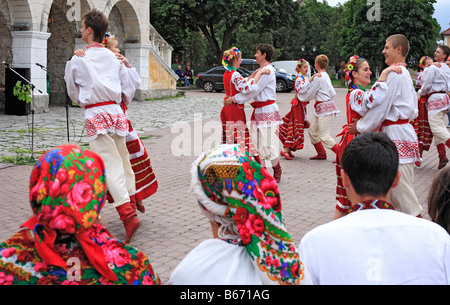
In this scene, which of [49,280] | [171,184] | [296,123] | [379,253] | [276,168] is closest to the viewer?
[49,280]

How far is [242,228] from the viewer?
2.06 metres

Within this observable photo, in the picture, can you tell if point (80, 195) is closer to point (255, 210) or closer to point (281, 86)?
point (255, 210)

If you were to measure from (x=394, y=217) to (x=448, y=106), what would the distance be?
8.27 m

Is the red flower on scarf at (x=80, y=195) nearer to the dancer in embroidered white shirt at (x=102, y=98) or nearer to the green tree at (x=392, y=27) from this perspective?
the dancer in embroidered white shirt at (x=102, y=98)

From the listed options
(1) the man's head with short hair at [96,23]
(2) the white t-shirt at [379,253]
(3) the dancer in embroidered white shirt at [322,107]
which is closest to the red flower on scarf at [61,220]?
(2) the white t-shirt at [379,253]

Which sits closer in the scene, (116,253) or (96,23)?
(116,253)

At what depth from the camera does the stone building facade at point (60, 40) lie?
16.2 metres

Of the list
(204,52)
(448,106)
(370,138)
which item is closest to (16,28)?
(448,106)

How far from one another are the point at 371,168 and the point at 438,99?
8.01 metres

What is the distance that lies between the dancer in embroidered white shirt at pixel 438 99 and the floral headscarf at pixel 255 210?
330 inches

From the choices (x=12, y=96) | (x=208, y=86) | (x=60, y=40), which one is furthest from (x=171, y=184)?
(x=208, y=86)

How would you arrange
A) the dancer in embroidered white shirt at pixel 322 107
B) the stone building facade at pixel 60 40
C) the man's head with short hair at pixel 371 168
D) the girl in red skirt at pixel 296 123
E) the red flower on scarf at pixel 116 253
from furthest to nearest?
the stone building facade at pixel 60 40
the girl in red skirt at pixel 296 123
the dancer in embroidered white shirt at pixel 322 107
the man's head with short hair at pixel 371 168
the red flower on scarf at pixel 116 253

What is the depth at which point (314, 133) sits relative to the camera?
33.7 ft

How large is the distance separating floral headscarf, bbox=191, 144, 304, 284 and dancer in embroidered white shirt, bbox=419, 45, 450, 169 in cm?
837
